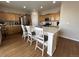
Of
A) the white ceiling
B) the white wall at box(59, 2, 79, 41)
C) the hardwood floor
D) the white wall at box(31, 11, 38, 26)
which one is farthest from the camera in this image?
the white wall at box(31, 11, 38, 26)

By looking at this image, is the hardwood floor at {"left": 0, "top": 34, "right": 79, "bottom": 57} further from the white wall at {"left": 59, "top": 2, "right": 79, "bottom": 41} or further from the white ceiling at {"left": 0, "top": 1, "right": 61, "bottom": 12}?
the white ceiling at {"left": 0, "top": 1, "right": 61, "bottom": 12}

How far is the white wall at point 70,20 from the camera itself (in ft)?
14.5

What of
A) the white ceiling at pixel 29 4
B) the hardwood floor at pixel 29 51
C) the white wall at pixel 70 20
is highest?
the white ceiling at pixel 29 4

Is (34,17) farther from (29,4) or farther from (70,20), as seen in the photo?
(70,20)

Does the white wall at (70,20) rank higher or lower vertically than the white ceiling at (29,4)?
lower

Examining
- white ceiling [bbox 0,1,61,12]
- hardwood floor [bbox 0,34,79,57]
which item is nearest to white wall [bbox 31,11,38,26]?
white ceiling [bbox 0,1,61,12]

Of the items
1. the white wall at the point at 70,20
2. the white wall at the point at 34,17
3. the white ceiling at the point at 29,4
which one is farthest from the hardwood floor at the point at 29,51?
the white wall at the point at 34,17

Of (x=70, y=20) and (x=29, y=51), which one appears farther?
(x=70, y=20)

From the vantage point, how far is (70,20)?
4.73 meters

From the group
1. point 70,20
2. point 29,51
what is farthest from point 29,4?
point 29,51

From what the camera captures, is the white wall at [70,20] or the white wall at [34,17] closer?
the white wall at [70,20]

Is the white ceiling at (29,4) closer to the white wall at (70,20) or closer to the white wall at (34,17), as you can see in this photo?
the white wall at (70,20)

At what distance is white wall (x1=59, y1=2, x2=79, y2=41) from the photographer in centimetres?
443

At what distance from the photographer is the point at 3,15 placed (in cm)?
663
